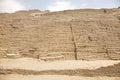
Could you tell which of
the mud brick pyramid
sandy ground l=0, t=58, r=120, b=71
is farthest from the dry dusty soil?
the mud brick pyramid

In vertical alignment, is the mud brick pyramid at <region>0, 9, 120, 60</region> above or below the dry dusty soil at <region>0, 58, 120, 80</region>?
above

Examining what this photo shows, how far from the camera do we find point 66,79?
17.5 m

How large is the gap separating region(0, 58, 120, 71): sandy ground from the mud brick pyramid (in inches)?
44.0

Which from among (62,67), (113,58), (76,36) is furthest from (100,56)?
(62,67)

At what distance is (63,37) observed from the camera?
1000 inches

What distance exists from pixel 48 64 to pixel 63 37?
4.80m

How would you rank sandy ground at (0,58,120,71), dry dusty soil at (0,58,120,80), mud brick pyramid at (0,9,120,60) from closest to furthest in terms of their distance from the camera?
dry dusty soil at (0,58,120,80), sandy ground at (0,58,120,71), mud brick pyramid at (0,9,120,60)

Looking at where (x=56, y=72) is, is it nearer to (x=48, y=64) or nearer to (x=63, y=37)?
(x=48, y=64)

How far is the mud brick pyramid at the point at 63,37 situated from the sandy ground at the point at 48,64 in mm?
1117

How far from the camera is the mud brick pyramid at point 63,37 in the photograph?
2372 cm

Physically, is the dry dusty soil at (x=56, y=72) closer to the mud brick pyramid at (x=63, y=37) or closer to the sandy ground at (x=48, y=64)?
the sandy ground at (x=48, y=64)

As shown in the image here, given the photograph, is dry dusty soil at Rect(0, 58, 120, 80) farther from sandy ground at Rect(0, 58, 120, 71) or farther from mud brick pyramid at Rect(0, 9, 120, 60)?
mud brick pyramid at Rect(0, 9, 120, 60)

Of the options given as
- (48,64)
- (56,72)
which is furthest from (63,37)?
(56,72)

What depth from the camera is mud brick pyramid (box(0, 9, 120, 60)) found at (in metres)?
23.7
